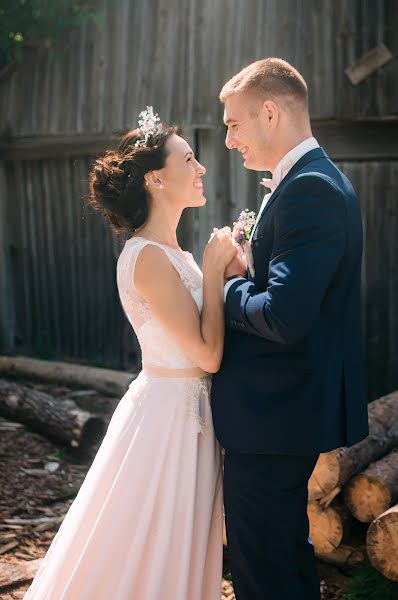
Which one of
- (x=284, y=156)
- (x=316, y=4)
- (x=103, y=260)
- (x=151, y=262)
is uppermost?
(x=316, y=4)

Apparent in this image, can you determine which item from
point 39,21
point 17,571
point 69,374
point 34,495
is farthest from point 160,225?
point 39,21

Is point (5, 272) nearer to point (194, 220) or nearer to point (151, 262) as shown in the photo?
point (194, 220)

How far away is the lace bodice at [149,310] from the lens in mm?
3254

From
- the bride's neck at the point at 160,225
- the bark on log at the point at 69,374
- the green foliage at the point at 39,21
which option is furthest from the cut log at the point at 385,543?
the green foliage at the point at 39,21

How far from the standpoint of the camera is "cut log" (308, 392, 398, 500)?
4.00m

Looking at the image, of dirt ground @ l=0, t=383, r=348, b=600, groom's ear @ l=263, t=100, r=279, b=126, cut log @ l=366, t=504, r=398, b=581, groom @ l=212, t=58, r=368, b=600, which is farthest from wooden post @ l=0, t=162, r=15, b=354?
groom's ear @ l=263, t=100, r=279, b=126

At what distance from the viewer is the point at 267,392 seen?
2.86 meters

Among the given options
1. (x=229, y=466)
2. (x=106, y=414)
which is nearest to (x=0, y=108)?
(x=106, y=414)

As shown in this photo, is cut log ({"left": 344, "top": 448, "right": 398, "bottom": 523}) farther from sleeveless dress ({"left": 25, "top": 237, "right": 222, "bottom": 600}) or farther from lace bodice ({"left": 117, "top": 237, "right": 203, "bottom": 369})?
lace bodice ({"left": 117, "top": 237, "right": 203, "bottom": 369})

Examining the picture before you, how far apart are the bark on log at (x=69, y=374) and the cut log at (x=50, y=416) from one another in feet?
2.36

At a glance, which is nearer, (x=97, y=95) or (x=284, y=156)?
(x=284, y=156)

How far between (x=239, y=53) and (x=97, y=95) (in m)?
1.69

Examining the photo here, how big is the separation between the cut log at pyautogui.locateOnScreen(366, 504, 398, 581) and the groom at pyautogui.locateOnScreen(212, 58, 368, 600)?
80 centimetres

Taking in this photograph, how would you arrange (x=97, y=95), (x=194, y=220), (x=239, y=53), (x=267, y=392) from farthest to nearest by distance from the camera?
1. (x=97, y=95)
2. (x=194, y=220)
3. (x=239, y=53)
4. (x=267, y=392)
